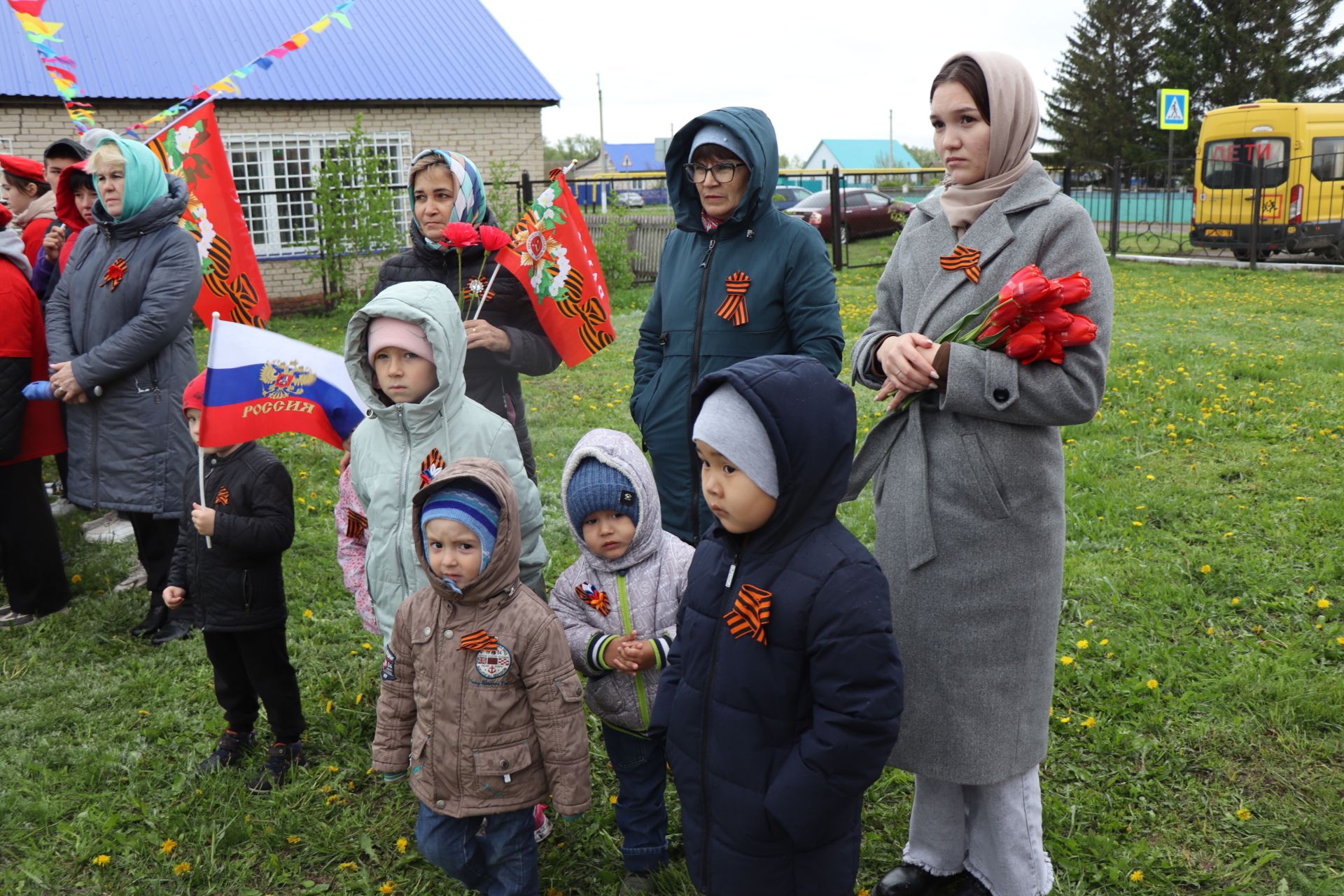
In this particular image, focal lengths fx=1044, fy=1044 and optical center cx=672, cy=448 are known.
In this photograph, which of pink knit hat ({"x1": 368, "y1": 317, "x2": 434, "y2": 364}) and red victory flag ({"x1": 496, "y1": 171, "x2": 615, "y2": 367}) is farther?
red victory flag ({"x1": 496, "y1": 171, "x2": 615, "y2": 367})

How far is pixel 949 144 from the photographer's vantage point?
89.3 inches

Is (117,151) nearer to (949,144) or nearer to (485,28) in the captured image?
(949,144)

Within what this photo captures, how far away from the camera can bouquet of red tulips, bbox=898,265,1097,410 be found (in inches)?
82.1

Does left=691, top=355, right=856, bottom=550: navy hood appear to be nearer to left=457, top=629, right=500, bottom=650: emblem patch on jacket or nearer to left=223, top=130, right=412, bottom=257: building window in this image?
left=457, top=629, right=500, bottom=650: emblem patch on jacket

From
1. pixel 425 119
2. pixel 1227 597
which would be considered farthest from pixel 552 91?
pixel 1227 597

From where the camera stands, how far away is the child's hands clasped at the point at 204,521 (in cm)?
318

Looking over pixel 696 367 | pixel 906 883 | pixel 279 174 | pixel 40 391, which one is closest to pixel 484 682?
pixel 696 367

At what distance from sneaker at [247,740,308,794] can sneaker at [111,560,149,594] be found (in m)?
2.04

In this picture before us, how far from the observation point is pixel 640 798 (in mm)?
2840

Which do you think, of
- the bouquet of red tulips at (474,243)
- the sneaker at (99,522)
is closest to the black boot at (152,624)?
the sneaker at (99,522)

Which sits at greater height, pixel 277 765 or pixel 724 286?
pixel 724 286

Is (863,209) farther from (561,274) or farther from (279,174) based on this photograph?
(561,274)

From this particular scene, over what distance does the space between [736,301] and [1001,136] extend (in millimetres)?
945

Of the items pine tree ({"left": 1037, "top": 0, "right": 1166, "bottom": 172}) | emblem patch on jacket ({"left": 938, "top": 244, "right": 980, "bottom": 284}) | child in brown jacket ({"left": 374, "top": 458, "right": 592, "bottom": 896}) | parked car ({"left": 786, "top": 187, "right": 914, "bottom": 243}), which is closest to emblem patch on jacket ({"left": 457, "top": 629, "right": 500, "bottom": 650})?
child in brown jacket ({"left": 374, "top": 458, "right": 592, "bottom": 896})
